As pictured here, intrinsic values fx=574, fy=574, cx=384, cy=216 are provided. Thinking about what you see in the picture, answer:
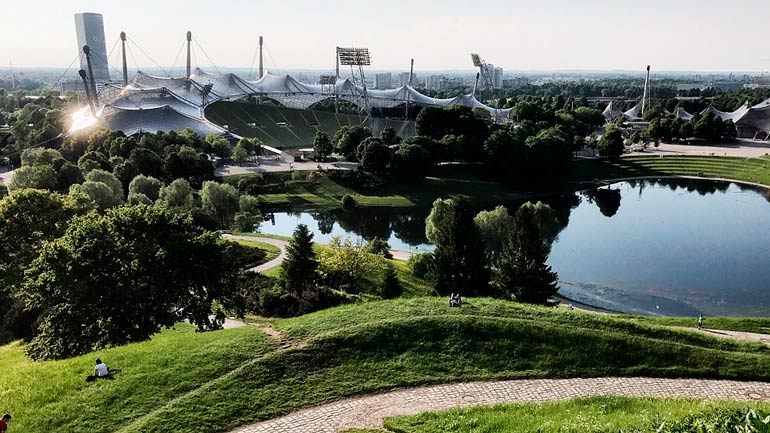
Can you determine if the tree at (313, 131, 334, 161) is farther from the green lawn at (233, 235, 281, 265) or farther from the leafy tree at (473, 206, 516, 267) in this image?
the leafy tree at (473, 206, 516, 267)

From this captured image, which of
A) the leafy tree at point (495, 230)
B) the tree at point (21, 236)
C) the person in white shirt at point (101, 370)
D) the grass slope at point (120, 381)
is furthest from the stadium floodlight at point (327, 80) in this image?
the person in white shirt at point (101, 370)

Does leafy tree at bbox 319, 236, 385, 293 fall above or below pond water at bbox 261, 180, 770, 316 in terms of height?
above

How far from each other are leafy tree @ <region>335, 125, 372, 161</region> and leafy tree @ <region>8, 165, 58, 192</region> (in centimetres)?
3574

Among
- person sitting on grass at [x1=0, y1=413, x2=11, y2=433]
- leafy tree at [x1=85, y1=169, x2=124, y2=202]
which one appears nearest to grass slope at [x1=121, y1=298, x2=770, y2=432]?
person sitting on grass at [x1=0, y1=413, x2=11, y2=433]

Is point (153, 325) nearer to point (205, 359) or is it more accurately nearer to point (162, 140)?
point (205, 359)

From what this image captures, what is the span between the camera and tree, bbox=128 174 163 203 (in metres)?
51.6

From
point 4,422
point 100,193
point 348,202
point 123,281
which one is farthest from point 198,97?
point 4,422

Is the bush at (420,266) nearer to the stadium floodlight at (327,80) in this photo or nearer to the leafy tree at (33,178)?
the leafy tree at (33,178)

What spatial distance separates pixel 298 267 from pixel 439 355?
1321 centimetres

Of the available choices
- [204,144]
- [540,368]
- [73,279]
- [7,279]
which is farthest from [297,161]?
[540,368]

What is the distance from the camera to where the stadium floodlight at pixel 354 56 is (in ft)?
303

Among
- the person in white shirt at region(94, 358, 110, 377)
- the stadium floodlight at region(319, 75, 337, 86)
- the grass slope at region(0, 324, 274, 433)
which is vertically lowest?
the grass slope at region(0, 324, 274, 433)

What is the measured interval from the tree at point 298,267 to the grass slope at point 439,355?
9.18 m

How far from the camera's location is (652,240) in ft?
163
